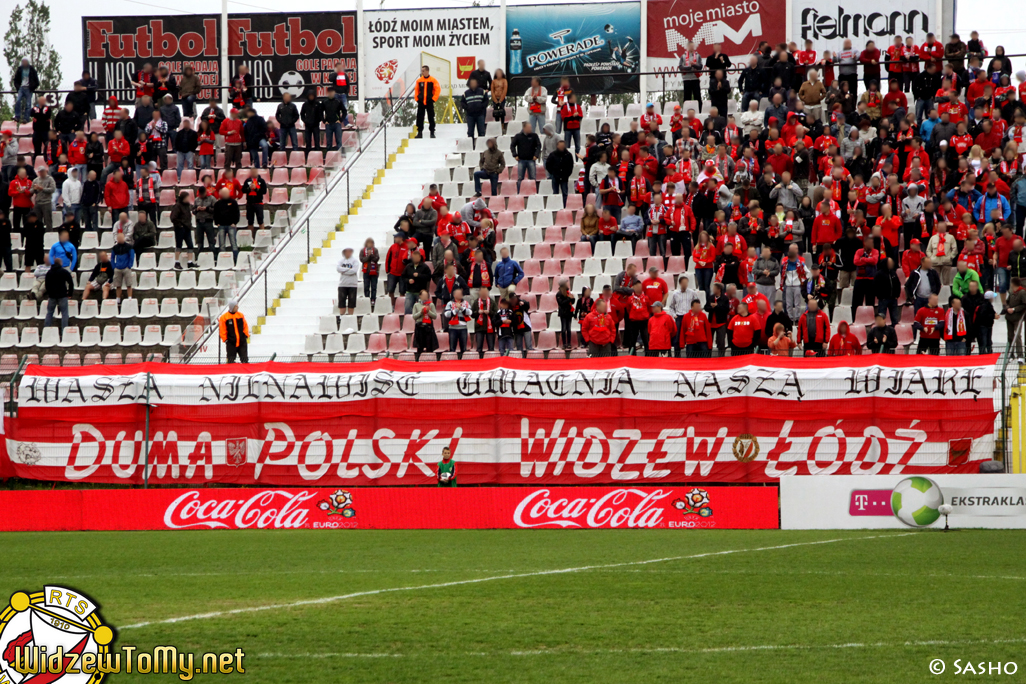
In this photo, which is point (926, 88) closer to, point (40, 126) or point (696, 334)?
point (696, 334)

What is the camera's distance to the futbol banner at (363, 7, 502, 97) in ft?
116

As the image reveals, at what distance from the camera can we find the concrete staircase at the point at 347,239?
25.8m

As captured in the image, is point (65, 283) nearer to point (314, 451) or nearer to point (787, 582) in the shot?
point (314, 451)

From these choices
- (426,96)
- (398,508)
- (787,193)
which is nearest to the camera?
(398,508)

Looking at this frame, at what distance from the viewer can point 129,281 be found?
27.4 meters

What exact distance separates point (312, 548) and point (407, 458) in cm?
606

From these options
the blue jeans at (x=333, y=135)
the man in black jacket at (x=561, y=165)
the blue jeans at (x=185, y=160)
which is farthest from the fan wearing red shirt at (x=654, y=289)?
the blue jeans at (x=185, y=160)

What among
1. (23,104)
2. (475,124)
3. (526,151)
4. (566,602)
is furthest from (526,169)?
(566,602)

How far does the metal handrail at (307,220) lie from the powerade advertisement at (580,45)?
3405 mm

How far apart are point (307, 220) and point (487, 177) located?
4371mm

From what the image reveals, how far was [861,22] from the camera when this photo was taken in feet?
109

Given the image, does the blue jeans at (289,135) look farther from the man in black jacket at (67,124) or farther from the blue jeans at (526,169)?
the blue jeans at (526,169)

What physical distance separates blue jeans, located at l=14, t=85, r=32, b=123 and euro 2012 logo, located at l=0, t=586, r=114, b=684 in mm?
31820

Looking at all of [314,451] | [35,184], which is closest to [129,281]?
[35,184]
